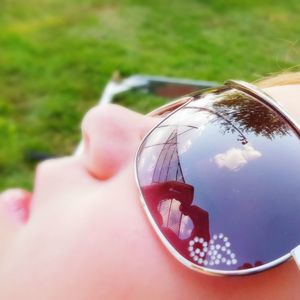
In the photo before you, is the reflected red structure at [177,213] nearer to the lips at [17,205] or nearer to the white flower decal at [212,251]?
the white flower decal at [212,251]

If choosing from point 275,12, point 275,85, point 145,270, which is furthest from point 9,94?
point 145,270

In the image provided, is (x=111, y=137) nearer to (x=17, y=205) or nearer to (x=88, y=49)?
(x=17, y=205)

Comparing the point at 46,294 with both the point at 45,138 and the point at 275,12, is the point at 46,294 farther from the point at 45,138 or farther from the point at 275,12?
the point at 45,138

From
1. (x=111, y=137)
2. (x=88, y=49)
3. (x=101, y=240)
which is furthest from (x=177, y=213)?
(x=88, y=49)

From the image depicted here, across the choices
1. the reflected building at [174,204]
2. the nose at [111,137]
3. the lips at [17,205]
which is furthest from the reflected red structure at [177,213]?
the lips at [17,205]

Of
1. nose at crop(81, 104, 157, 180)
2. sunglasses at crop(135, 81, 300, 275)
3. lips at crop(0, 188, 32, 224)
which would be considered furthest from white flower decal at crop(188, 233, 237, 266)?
lips at crop(0, 188, 32, 224)

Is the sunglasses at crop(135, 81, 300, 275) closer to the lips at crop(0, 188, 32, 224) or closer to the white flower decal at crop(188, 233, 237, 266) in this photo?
the white flower decal at crop(188, 233, 237, 266)
